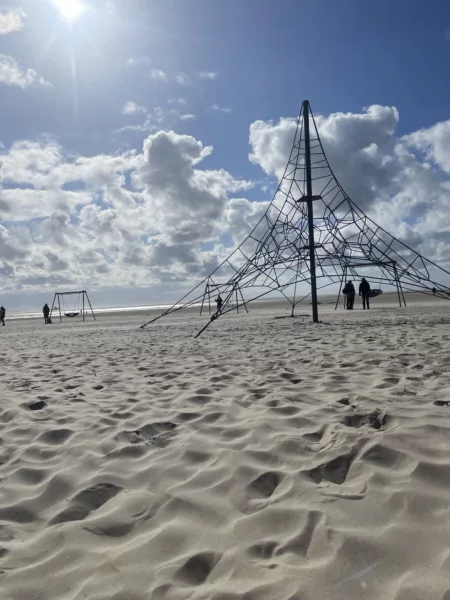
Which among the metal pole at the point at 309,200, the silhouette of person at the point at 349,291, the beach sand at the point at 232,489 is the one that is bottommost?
the beach sand at the point at 232,489

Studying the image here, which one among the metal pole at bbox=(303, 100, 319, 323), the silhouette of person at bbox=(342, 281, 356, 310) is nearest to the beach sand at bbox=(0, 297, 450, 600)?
the metal pole at bbox=(303, 100, 319, 323)

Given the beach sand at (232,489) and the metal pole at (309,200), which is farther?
the metal pole at (309,200)

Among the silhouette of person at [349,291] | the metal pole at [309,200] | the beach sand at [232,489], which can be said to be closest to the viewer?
the beach sand at [232,489]

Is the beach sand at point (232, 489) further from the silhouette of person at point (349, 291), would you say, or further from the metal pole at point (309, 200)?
the silhouette of person at point (349, 291)

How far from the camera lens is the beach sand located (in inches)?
76.1

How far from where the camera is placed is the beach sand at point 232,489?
193 centimetres

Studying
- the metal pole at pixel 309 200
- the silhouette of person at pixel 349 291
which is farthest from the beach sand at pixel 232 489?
the silhouette of person at pixel 349 291

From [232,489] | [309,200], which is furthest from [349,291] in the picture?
[232,489]

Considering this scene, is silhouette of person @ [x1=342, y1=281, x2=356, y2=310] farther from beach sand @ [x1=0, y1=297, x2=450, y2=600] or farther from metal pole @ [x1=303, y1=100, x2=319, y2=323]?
beach sand @ [x1=0, y1=297, x2=450, y2=600]

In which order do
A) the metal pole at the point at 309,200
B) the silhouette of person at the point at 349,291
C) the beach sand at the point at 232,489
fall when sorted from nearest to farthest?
the beach sand at the point at 232,489 < the metal pole at the point at 309,200 < the silhouette of person at the point at 349,291

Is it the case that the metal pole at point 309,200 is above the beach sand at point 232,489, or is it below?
above

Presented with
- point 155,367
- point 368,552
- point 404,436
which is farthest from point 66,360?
point 368,552

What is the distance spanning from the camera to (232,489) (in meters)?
2.73

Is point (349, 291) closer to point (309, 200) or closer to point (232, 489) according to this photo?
point (309, 200)
